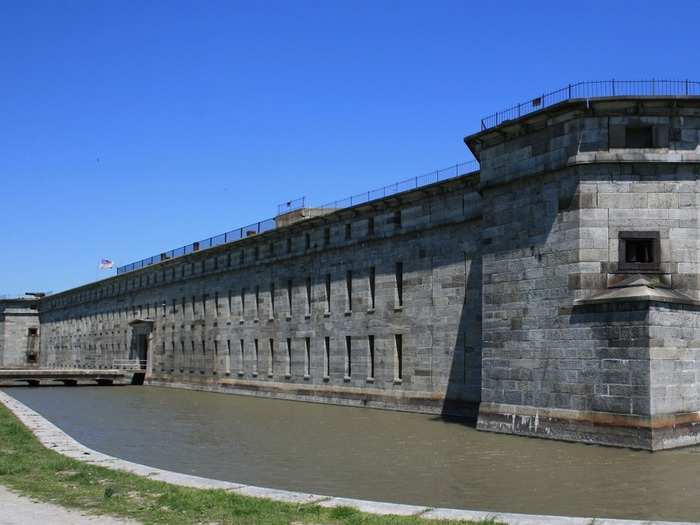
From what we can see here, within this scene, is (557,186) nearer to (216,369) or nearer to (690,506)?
(690,506)

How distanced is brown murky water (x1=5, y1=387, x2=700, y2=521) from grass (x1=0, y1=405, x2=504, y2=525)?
2.89m

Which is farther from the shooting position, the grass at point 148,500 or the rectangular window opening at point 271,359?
the rectangular window opening at point 271,359

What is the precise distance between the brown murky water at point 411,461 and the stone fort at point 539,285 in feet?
4.97

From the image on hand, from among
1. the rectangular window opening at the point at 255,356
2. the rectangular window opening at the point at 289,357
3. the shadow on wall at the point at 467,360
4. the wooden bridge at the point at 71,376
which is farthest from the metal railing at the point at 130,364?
the shadow on wall at the point at 467,360

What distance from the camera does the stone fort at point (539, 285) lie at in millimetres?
21609

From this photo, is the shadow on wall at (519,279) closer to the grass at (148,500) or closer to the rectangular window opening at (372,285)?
the rectangular window opening at (372,285)

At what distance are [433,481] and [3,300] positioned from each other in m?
108

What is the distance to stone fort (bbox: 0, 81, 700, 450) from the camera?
21.6 meters

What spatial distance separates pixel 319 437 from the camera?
80.2 ft

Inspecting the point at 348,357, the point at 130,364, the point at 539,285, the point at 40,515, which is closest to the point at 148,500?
the point at 40,515

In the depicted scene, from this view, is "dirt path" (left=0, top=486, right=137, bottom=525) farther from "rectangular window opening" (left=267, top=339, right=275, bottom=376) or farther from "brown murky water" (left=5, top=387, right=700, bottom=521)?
"rectangular window opening" (left=267, top=339, right=275, bottom=376)

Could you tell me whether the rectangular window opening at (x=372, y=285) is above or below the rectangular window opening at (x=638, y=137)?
below

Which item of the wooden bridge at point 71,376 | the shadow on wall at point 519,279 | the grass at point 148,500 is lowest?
the wooden bridge at point 71,376

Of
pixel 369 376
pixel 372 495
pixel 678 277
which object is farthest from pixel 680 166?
pixel 369 376
